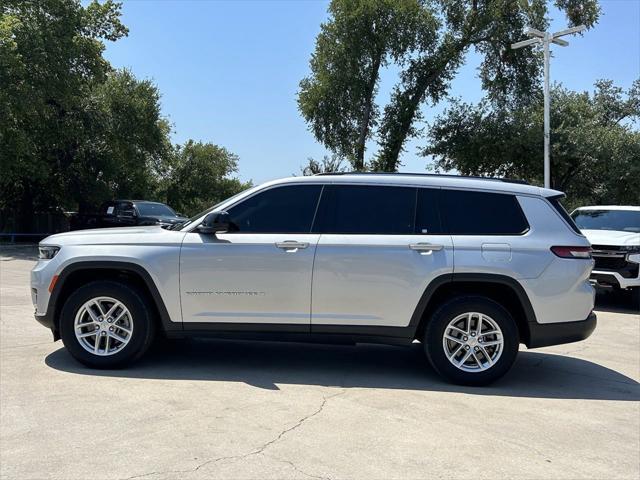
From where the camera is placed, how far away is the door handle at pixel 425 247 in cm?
536

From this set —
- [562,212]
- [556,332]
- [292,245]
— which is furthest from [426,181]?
[556,332]

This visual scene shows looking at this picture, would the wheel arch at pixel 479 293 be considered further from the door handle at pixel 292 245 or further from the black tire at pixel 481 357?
the door handle at pixel 292 245

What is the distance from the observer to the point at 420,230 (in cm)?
548

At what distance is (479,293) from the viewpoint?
5.50 metres

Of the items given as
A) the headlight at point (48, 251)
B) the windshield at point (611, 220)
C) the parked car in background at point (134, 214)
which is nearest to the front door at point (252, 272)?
the headlight at point (48, 251)

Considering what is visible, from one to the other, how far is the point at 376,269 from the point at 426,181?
104 centimetres

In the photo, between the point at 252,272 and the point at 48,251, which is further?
Result: the point at 48,251

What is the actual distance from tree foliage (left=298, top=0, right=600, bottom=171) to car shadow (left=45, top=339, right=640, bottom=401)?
2314 centimetres

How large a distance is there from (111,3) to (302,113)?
10.2 metres

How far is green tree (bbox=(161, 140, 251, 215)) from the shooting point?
5341 centimetres

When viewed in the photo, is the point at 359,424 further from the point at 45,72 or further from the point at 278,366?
the point at 45,72

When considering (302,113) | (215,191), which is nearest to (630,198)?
(302,113)

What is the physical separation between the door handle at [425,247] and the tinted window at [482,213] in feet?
0.78

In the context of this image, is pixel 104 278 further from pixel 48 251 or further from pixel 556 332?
pixel 556 332
